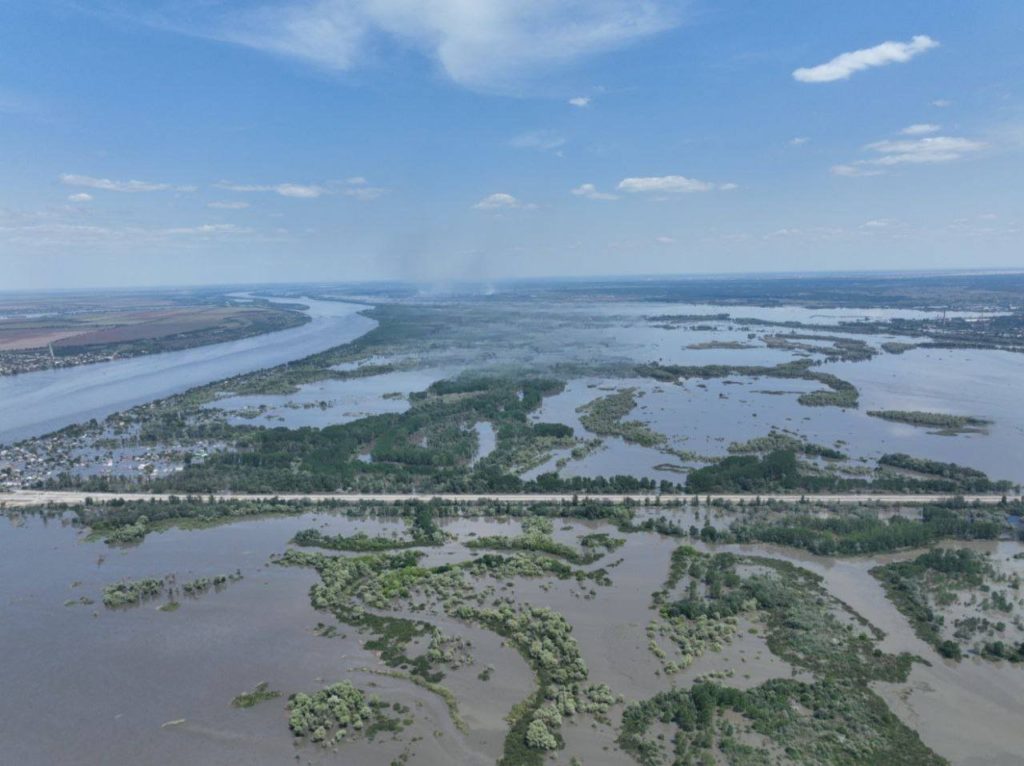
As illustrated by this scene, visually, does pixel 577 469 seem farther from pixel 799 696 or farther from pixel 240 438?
pixel 240 438

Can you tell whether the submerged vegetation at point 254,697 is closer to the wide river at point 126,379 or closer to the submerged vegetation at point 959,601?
the submerged vegetation at point 959,601

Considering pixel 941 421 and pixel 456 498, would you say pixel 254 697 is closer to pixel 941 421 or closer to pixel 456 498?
pixel 456 498

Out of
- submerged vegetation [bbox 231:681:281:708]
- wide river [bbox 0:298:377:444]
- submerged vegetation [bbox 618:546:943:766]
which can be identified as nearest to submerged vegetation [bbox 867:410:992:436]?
submerged vegetation [bbox 618:546:943:766]

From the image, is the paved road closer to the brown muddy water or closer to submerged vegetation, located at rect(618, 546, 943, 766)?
the brown muddy water

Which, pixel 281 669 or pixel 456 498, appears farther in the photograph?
pixel 456 498

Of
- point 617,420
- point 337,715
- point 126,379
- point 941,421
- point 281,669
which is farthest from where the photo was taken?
point 126,379

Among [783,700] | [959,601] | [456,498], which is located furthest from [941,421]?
[783,700]

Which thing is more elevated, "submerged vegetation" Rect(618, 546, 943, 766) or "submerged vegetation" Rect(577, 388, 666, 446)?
"submerged vegetation" Rect(577, 388, 666, 446)
